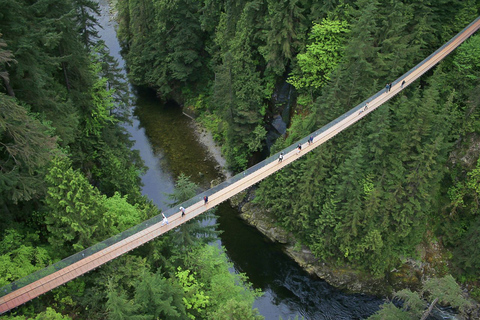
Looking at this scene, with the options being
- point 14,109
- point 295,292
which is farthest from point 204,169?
point 14,109

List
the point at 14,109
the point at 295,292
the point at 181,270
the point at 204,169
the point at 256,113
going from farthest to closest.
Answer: the point at 204,169 → the point at 256,113 → the point at 295,292 → the point at 181,270 → the point at 14,109

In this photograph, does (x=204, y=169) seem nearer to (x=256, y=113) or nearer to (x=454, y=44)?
(x=256, y=113)

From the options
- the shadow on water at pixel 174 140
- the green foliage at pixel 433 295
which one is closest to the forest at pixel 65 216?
the green foliage at pixel 433 295

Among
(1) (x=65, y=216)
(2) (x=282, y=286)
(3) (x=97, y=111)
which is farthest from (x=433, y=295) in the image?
(3) (x=97, y=111)

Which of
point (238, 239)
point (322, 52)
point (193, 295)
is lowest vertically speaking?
point (238, 239)

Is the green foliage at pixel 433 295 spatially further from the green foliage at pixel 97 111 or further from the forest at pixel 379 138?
the green foliage at pixel 97 111

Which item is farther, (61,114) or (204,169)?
(204,169)

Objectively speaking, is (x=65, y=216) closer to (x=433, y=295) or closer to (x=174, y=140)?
(x=433, y=295)
